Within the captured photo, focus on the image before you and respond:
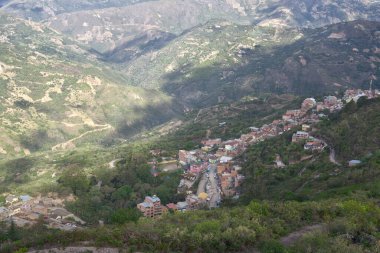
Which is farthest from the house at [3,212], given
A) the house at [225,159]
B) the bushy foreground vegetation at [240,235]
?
→ the house at [225,159]

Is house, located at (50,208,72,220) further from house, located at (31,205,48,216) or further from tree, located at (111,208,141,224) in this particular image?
tree, located at (111,208,141,224)

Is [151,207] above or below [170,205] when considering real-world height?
above

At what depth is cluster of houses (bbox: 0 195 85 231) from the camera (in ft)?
222

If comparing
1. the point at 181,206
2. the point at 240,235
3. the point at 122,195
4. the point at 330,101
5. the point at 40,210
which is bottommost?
the point at 122,195

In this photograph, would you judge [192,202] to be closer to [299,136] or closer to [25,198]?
[299,136]

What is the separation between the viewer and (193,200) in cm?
7612

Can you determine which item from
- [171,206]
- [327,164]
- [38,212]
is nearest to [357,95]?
[327,164]

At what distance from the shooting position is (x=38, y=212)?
74250 millimetres

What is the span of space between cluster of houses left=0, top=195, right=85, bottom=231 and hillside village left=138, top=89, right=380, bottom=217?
42.3 feet

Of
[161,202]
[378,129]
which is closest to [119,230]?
[161,202]

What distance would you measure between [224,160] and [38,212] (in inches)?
1651

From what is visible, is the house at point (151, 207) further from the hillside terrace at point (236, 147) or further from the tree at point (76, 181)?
the tree at point (76, 181)

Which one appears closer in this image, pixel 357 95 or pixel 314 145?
pixel 314 145

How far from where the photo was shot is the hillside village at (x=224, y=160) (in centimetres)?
7644
